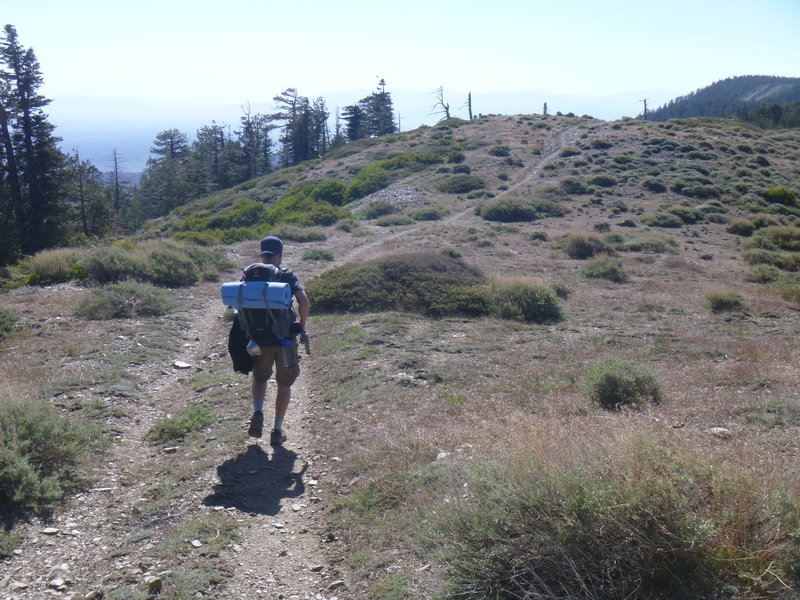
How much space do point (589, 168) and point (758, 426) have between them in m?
42.4

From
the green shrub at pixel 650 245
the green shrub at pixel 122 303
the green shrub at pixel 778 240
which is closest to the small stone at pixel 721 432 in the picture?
the green shrub at pixel 122 303

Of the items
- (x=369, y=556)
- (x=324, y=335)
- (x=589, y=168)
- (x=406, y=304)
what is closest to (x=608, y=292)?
(x=406, y=304)

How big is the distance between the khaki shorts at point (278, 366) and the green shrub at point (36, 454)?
1.65 metres

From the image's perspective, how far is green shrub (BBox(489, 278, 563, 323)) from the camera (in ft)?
41.3

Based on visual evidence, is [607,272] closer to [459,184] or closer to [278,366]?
[278,366]

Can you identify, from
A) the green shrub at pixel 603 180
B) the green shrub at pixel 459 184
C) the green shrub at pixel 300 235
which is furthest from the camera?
the green shrub at pixel 459 184

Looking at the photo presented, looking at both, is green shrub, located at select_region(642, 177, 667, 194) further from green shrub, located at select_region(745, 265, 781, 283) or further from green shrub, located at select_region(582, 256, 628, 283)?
green shrub, located at select_region(582, 256, 628, 283)

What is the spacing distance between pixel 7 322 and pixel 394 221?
21.7 m

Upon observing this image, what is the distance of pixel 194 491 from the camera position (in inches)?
190

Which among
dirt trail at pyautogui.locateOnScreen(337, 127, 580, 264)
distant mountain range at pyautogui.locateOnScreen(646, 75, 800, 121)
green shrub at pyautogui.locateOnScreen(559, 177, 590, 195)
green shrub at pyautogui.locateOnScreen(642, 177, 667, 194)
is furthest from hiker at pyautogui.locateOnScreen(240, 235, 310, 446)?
distant mountain range at pyautogui.locateOnScreen(646, 75, 800, 121)

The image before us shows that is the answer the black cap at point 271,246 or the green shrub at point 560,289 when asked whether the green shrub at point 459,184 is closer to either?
the green shrub at point 560,289

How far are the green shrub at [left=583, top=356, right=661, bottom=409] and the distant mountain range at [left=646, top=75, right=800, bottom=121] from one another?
425 feet

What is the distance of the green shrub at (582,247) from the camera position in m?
22.6

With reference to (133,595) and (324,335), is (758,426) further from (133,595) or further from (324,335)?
(324,335)
